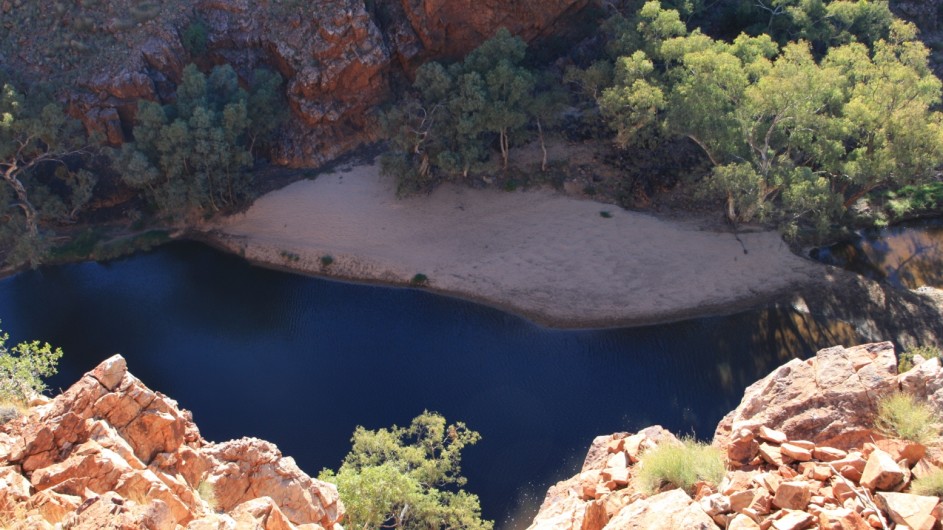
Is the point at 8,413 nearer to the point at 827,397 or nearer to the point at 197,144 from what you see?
the point at 827,397

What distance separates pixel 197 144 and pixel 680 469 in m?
37.7

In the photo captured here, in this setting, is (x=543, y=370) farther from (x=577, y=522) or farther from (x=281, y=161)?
(x=281, y=161)

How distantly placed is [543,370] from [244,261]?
21925mm

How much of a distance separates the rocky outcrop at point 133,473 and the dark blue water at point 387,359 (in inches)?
492

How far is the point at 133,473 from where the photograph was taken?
1662 cm

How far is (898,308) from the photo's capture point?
39.2 meters

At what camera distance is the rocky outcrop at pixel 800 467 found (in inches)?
565

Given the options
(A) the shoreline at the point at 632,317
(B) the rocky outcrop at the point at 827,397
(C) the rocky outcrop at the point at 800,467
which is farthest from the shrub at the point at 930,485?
(A) the shoreline at the point at 632,317

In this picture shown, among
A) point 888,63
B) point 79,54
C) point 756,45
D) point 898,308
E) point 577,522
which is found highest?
point 79,54

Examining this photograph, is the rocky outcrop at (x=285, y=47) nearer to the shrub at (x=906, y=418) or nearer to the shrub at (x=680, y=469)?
the shrub at (x=680, y=469)

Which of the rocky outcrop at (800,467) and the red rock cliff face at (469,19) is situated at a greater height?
the red rock cliff face at (469,19)

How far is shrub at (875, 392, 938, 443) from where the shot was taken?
621 inches

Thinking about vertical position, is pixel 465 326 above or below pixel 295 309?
below

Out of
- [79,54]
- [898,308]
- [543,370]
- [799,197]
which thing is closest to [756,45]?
[799,197]
